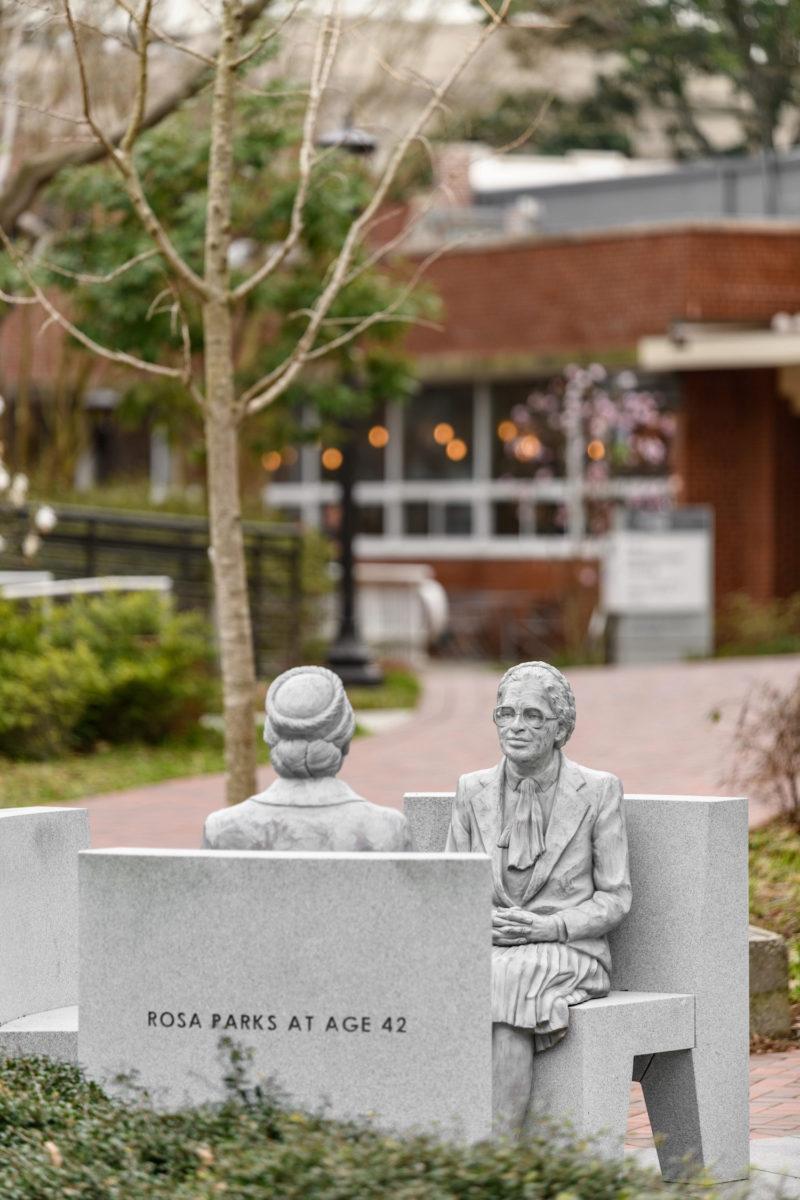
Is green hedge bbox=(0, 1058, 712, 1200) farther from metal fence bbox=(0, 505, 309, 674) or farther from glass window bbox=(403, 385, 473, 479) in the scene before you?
glass window bbox=(403, 385, 473, 479)

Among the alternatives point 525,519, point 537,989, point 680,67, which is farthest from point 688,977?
point 680,67

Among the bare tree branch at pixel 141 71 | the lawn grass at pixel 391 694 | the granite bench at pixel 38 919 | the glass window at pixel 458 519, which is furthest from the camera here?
the glass window at pixel 458 519

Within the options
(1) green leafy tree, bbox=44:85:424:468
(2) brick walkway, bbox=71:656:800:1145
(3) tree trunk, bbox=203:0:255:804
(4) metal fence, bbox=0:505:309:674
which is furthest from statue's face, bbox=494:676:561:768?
(4) metal fence, bbox=0:505:309:674

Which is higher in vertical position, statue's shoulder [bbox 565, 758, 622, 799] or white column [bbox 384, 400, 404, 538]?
white column [bbox 384, 400, 404, 538]

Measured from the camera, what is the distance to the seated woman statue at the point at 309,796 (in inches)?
195

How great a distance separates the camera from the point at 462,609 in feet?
89.1

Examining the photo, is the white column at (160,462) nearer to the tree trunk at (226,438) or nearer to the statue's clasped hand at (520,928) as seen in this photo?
the tree trunk at (226,438)

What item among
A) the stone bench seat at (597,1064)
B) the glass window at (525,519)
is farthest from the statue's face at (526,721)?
the glass window at (525,519)

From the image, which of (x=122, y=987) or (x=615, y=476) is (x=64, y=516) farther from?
(x=122, y=987)

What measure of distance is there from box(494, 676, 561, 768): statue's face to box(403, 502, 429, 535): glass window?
24.0 meters

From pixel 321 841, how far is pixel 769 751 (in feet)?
20.6

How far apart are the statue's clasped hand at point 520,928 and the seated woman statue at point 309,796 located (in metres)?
0.38

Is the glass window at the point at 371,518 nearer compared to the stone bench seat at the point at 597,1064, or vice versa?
the stone bench seat at the point at 597,1064

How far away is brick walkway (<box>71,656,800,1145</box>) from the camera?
38.7 feet
